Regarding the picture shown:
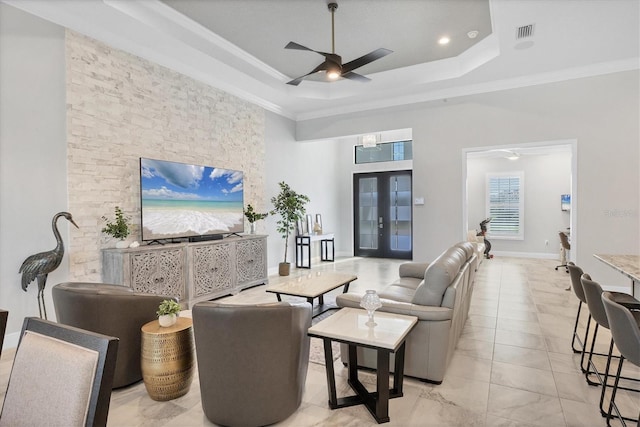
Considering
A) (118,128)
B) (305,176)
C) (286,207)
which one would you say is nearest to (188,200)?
(118,128)

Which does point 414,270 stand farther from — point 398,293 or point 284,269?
point 284,269

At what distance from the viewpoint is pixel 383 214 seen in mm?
9102

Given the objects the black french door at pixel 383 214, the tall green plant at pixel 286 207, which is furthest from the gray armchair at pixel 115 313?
the black french door at pixel 383 214

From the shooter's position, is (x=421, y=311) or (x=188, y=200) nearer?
(x=421, y=311)

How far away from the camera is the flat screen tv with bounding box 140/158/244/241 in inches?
176

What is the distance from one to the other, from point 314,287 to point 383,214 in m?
5.53

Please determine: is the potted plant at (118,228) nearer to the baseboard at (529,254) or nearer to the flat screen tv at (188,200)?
the flat screen tv at (188,200)

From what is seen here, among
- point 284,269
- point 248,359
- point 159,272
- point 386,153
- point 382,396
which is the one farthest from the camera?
point 386,153

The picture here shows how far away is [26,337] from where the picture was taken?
3.74 ft

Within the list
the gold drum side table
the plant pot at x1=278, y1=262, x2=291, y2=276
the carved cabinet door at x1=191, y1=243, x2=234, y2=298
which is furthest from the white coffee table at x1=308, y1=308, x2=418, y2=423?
the plant pot at x1=278, y1=262, x2=291, y2=276

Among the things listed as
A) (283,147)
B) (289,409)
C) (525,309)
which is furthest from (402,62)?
(289,409)

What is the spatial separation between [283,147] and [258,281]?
2994mm

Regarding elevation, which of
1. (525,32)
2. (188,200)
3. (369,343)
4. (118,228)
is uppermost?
(525,32)

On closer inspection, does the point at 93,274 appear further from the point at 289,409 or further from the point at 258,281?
the point at 289,409
